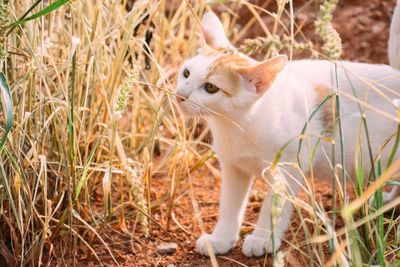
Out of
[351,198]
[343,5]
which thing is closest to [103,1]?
[351,198]

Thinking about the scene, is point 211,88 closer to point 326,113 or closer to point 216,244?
point 326,113

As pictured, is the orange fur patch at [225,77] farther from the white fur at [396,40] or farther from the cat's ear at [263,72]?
the white fur at [396,40]

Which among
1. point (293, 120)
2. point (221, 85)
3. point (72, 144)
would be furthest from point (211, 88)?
point (72, 144)

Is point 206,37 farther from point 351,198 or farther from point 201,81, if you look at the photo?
point 351,198

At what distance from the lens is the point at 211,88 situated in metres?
1.94

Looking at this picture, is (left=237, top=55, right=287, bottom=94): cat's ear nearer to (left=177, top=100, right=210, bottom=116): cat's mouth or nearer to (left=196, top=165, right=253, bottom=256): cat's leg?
(left=177, top=100, right=210, bottom=116): cat's mouth

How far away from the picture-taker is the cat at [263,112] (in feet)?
6.33

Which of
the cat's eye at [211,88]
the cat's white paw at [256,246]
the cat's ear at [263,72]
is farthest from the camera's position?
the cat's white paw at [256,246]

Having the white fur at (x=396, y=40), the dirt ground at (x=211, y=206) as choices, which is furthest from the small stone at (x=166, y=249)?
the white fur at (x=396, y=40)

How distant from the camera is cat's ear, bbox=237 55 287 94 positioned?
1.83m

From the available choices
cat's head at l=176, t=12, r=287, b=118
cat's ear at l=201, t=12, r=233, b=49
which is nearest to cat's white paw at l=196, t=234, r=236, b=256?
cat's head at l=176, t=12, r=287, b=118

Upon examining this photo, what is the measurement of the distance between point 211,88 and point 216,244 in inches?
18.9

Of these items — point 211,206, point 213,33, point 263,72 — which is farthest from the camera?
point 211,206

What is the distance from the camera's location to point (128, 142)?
2602 millimetres
